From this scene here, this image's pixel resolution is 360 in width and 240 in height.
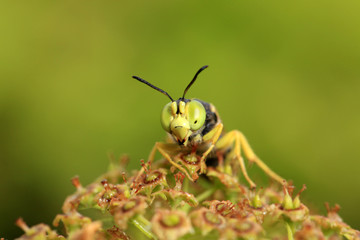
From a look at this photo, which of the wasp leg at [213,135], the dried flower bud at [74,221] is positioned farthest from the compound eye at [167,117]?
the dried flower bud at [74,221]

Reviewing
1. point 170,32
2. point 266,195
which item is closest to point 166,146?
point 266,195

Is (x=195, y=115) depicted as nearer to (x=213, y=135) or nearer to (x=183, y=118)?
(x=183, y=118)

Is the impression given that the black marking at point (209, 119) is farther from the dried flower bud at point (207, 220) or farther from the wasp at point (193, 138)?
the dried flower bud at point (207, 220)

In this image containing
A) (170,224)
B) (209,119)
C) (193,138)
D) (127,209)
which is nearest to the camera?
(170,224)

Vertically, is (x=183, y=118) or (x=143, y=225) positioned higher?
(x=183, y=118)

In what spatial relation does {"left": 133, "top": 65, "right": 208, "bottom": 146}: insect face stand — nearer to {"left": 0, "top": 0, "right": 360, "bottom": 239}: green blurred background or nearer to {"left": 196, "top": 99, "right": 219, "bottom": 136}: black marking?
{"left": 196, "top": 99, "right": 219, "bottom": 136}: black marking

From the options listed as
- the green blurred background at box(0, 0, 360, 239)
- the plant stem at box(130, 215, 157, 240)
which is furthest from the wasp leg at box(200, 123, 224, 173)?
the green blurred background at box(0, 0, 360, 239)

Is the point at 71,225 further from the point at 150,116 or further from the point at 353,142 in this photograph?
the point at 353,142

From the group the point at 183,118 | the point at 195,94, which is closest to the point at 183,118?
the point at 183,118
